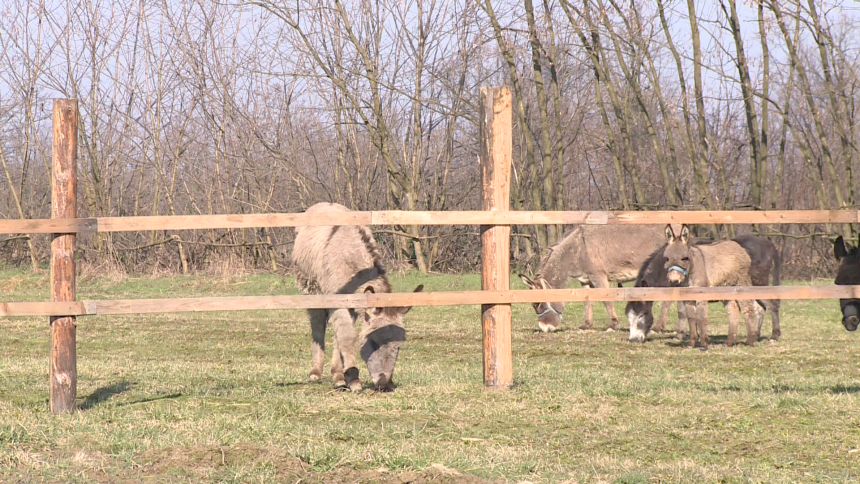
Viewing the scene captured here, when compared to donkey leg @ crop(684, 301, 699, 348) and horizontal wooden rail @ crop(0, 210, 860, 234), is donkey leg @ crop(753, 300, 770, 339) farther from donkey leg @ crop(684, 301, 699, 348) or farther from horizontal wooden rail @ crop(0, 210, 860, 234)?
horizontal wooden rail @ crop(0, 210, 860, 234)

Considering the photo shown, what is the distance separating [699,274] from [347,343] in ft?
20.6

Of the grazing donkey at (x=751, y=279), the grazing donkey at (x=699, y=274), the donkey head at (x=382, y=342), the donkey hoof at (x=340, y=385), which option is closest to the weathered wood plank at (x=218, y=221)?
the donkey head at (x=382, y=342)

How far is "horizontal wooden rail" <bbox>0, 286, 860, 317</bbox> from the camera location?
21.0 ft

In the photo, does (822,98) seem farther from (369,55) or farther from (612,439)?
(612,439)

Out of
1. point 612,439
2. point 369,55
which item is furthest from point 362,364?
point 369,55

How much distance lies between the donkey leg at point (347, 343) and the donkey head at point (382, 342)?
0.11 meters

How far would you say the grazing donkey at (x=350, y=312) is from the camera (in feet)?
24.6

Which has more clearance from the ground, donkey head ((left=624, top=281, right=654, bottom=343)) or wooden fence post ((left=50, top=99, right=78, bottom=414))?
wooden fence post ((left=50, top=99, right=78, bottom=414))

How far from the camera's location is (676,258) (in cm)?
1152

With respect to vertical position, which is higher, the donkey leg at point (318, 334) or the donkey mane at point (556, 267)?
the donkey mane at point (556, 267)

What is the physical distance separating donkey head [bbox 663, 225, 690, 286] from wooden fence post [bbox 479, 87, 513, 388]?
4.67 metres

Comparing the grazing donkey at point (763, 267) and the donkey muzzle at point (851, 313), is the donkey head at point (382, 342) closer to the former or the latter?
the donkey muzzle at point (851, 313)

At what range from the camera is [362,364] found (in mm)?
9656

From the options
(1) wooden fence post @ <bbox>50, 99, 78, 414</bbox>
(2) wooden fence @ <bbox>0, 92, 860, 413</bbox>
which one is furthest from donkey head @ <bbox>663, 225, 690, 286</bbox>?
(1) wooden fence post @ <bbox>50, 99, 78, 414</bbox>
